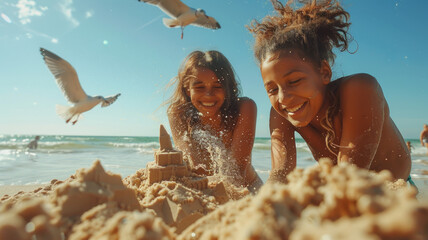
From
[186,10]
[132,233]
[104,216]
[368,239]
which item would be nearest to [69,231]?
[104,216]

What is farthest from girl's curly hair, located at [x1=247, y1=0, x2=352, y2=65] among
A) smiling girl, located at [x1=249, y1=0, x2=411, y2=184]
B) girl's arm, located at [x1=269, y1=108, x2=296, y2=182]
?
girl's arm, located at [x1=269, y1=108, x2=296, y2=182]

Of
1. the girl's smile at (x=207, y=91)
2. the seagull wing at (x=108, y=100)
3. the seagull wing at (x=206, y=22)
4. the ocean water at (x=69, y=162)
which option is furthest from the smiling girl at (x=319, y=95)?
the seagull wing at (x=108, y=100)

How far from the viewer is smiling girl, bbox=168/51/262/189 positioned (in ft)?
11.5

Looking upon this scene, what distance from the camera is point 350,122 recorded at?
7.05ft

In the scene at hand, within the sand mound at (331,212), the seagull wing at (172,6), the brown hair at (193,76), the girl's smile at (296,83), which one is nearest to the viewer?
the sand mound at (331,212)

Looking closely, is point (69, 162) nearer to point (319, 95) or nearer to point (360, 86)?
point (319, 95)

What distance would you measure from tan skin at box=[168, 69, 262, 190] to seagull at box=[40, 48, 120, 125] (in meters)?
3.06

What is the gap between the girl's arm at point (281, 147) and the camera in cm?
274

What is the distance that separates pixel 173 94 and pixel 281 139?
227cm

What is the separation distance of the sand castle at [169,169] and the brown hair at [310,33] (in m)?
1.47

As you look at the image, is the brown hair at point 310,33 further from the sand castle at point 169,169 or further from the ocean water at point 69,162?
the ocean water at point 69,162

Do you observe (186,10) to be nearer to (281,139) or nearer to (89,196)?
(281,139)

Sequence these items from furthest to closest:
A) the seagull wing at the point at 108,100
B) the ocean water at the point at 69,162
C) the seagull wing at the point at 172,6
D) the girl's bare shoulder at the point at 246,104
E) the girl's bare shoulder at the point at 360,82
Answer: the seagull wing at the point at 108,100 < the seagull wing at the point at 172,6 < the ocean water at the point at 69,162 < the girl's bare shoulder at the point at 246,104 < the girl's bare shoulder at the point at 360,82

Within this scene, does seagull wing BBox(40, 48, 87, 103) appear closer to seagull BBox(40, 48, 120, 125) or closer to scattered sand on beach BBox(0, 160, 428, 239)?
seagull BBox(40, 48, 120, 125)
